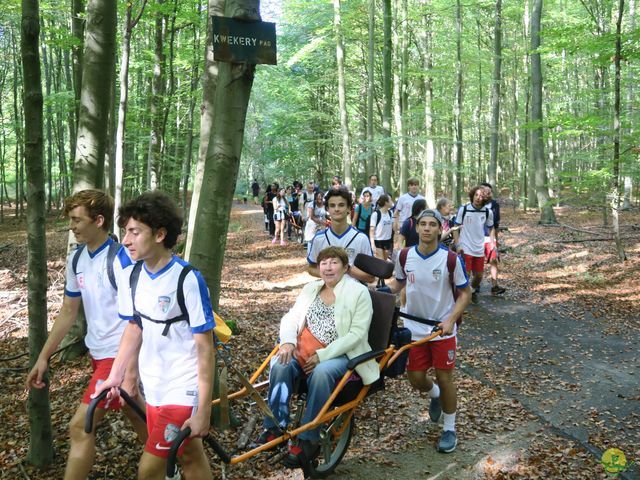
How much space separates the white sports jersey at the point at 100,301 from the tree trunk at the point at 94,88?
2.67m

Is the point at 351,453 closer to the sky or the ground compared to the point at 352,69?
closer to the ground

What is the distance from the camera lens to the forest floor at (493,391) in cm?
422

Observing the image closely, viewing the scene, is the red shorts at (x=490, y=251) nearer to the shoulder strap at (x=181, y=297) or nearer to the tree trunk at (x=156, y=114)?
the shoulder strap at (x=181, y=297)

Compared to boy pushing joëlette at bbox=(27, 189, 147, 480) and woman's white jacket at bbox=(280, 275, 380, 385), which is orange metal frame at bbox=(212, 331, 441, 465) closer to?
woman's white jacket at bbox=(280, 275, 380, 385)

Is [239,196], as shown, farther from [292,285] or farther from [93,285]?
[93,285]

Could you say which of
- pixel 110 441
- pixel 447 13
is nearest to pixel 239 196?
pixel 447 13

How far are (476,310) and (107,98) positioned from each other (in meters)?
6.98

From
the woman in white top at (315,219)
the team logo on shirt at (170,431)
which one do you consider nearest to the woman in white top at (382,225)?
the woman in white top at (315,219)

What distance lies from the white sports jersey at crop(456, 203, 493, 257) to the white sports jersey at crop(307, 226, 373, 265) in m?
4.53

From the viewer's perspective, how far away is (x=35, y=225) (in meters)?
3.66

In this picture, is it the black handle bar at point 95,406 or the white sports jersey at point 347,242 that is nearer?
the black handle bar at point 95,406

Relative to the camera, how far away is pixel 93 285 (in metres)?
3.32

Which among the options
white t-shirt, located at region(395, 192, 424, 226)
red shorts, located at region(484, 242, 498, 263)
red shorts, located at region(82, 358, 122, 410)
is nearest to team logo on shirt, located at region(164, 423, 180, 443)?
red shorts, located at region(82, 358, 122, 410)

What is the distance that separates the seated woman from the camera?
3.57 metres
